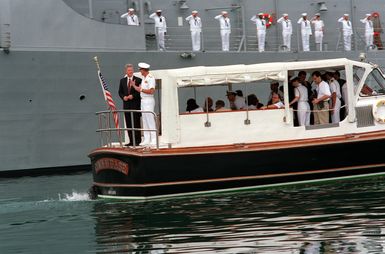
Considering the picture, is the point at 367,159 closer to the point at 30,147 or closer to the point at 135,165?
the point at 135,165

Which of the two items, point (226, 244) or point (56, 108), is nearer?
point (226, 244)

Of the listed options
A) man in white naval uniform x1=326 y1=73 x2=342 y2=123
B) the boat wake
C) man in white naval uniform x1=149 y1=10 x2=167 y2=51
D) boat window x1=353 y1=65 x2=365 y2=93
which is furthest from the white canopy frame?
man in white naval uniform x1=149 y1=10 x2=167 y2=51

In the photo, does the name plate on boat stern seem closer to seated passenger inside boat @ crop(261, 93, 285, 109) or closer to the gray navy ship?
seated passenger inside boat @ crop(261, 93, 285, 109)

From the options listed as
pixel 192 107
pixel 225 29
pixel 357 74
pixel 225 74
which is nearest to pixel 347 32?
pixel 225 29

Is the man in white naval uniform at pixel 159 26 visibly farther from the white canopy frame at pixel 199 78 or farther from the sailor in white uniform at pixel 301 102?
the sailor in white uniform at pixel 301 102

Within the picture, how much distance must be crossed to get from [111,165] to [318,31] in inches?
517

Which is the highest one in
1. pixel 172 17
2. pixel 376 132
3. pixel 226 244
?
pixel 172 17

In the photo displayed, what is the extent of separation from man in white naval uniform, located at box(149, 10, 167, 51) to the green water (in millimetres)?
8062

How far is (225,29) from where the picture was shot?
24.4m

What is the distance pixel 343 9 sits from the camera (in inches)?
1126

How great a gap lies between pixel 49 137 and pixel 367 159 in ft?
28.7

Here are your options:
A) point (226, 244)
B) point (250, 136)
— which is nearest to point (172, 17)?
point (250, 136)

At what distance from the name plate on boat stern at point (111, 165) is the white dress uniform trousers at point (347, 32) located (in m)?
13.5

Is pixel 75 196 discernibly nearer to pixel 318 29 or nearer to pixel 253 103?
pixel 253 103
